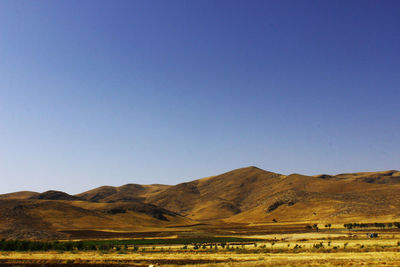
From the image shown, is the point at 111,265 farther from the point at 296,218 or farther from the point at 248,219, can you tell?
the point at 248,219

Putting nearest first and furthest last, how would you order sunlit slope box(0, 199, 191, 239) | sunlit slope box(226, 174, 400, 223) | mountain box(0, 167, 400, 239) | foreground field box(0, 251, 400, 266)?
Answer: foreground field box(0, 251, 400, 266) → sunlit slope box(0, 199, 191, 239) → mountain box(0, 167, 400, 239) → sunlit slope box(226, 174, 400, 223)

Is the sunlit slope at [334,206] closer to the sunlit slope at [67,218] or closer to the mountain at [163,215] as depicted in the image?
the mountain at [163,215]

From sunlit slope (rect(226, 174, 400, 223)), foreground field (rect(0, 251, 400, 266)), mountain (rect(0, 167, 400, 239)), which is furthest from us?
sunlit slope (rect(226, 174, 400, 223))

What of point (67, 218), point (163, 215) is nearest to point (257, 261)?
point (67, 218)

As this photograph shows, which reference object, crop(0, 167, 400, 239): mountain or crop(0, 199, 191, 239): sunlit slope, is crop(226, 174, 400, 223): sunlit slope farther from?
crop(0, 199, 191, 239): sunlit slope

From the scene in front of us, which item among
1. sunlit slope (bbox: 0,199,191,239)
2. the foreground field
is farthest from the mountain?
the foreground field

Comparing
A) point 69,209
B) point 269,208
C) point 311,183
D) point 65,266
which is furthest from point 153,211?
point 65,266

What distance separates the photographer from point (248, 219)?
153m

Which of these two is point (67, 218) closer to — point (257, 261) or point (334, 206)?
point (334, 206)

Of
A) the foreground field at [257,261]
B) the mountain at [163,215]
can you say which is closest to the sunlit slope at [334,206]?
the mountain at [163,215]

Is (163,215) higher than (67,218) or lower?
lower

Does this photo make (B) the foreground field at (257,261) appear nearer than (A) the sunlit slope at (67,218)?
Yes

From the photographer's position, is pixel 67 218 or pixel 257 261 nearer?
pixel 257 261

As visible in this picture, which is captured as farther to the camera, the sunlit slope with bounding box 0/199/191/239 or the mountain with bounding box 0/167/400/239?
the mountain with bounding box 0/167/400/239
